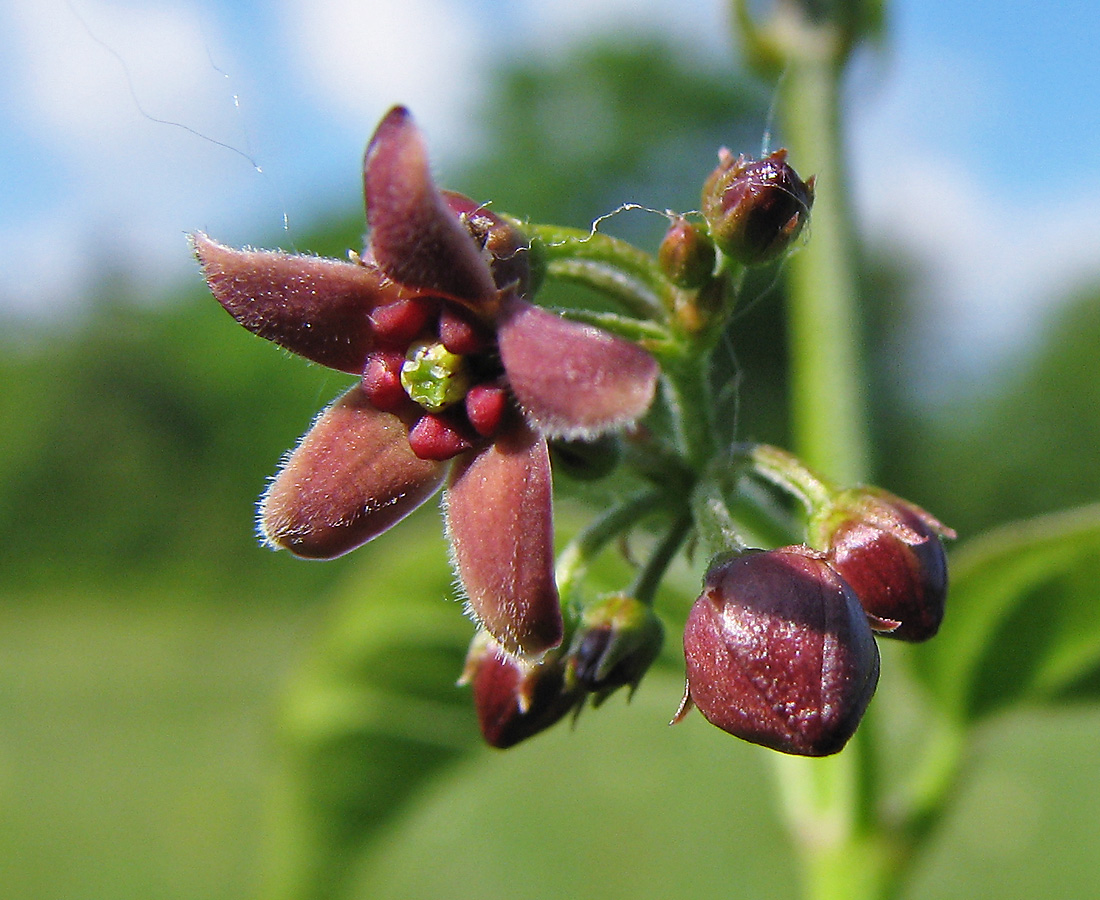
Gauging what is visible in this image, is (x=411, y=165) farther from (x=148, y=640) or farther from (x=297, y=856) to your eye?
(x=148, y=640)

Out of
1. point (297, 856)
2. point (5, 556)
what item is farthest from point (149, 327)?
point (297, 856)

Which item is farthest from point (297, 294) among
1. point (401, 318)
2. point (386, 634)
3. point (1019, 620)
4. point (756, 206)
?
point (386, 634)

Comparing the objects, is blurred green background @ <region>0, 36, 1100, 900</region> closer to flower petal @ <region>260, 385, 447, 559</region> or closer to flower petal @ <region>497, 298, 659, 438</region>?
flower petal @ <region>260, 385, 447, 559</region>

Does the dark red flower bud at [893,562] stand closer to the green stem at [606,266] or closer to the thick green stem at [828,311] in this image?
the green stem at [606,266]

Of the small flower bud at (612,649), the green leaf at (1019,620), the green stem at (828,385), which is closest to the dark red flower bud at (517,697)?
the small flower bud at (612,649)

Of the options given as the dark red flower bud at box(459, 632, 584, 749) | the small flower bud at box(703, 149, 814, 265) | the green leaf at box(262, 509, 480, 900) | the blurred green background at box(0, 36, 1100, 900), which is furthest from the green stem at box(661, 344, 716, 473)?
the green leaf at box(262, 509, 480, 900)
